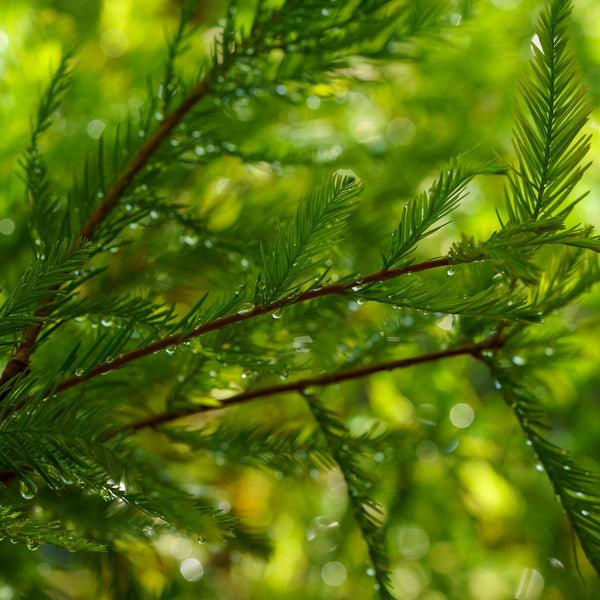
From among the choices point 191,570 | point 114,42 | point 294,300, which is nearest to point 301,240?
point 294,300

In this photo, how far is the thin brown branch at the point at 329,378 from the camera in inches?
12.6

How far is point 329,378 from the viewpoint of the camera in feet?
1.10

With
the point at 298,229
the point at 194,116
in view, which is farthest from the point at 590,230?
the point at 194,116

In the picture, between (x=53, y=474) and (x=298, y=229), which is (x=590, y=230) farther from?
(x=53, y=474)

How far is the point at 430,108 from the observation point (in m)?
0.61

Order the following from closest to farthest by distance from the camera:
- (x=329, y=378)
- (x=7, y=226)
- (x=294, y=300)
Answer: (x=294, y=300)
(x=329, y=378)
(x=7, y=226)

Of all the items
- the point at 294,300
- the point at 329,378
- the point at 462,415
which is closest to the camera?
the point at 294,300

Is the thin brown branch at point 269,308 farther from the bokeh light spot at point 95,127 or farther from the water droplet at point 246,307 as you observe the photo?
the bokeh light spot at point 95,127

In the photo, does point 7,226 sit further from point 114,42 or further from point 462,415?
point 462,415

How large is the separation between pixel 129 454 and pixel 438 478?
374mm

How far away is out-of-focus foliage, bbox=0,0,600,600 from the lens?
239 millimetres

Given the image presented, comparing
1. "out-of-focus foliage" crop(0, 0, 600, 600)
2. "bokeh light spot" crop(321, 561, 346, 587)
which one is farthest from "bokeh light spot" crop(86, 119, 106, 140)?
"bokeh light spot" crop(321, 561, 346, 587)

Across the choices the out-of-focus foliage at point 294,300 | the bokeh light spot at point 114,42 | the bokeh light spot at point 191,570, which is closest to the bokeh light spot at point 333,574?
the out-of-focus foliage at point 294,300

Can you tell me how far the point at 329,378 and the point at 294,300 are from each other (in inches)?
4.4
